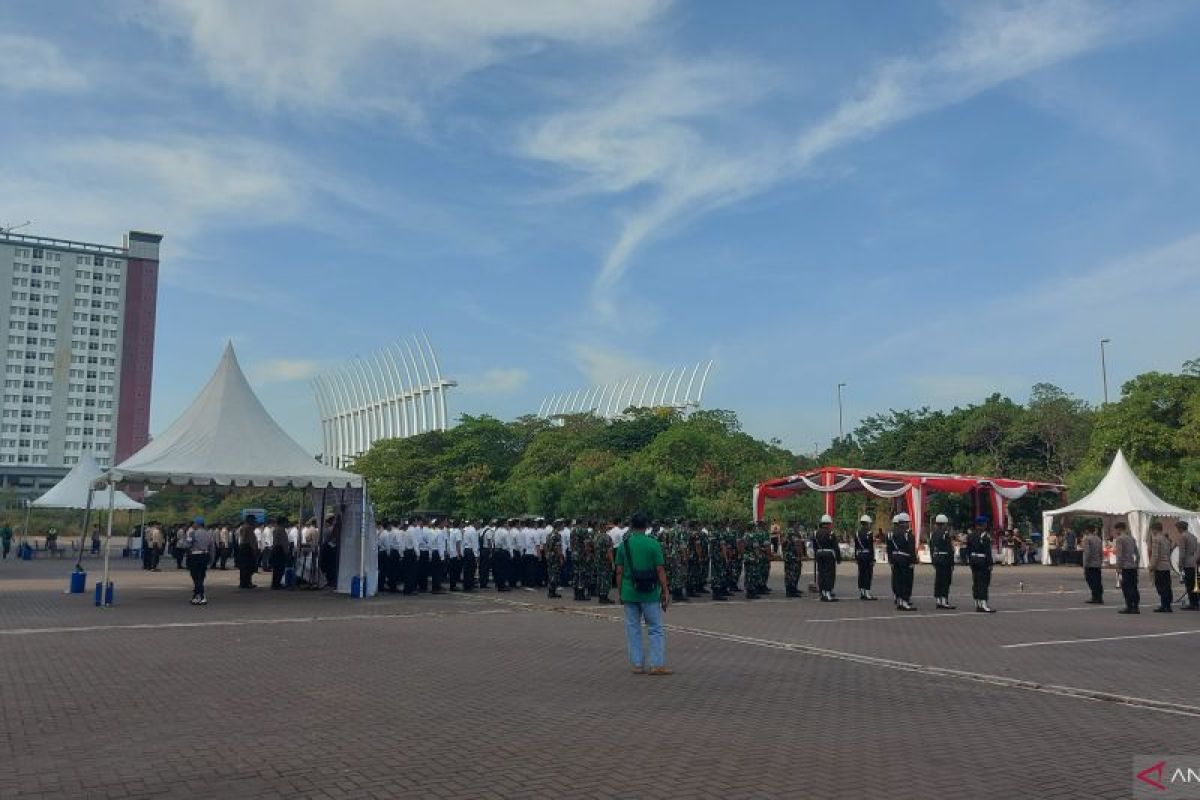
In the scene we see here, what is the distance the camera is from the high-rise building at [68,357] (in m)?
102

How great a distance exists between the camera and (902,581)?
1766 cm

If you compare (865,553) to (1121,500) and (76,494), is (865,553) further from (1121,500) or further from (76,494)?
(76,494)

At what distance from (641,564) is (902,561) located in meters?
9.53

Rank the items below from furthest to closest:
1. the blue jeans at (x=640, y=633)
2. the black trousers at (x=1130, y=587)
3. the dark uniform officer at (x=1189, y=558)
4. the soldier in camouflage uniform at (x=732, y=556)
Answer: the soldier in camouflage uniform at (x=732, y=556)
the dark uniform officer at (x=1189, y=558)
the black trousers at (x=1130, y=587)
the blue jeans at (x=640, y=633)

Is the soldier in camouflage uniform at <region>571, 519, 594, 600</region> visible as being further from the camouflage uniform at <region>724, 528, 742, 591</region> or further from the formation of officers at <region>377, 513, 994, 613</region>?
the camouflage uniform at <region>724, 528, 742, 591</region>

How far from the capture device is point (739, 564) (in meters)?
20.6

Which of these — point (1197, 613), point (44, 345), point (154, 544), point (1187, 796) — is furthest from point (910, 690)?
point (44, 345)

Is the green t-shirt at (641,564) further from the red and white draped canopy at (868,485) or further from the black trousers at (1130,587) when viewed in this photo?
the red and white draped canopy at (868,485)

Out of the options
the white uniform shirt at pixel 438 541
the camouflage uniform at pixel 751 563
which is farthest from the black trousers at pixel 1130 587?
the white uniform shirt at pixel 438 541

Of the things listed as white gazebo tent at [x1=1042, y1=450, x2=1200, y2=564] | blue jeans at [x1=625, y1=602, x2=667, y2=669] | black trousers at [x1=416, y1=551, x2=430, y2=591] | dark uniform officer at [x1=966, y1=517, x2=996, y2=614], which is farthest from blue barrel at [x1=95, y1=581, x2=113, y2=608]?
white gazebo tent at [x1=1042, y1=450, x2=1200, y2=564]

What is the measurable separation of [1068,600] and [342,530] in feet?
52.4

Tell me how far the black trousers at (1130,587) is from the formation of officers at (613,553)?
2.60m

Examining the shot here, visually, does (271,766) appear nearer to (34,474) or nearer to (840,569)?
(840,569)

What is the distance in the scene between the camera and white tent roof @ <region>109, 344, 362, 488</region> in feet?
59.4
